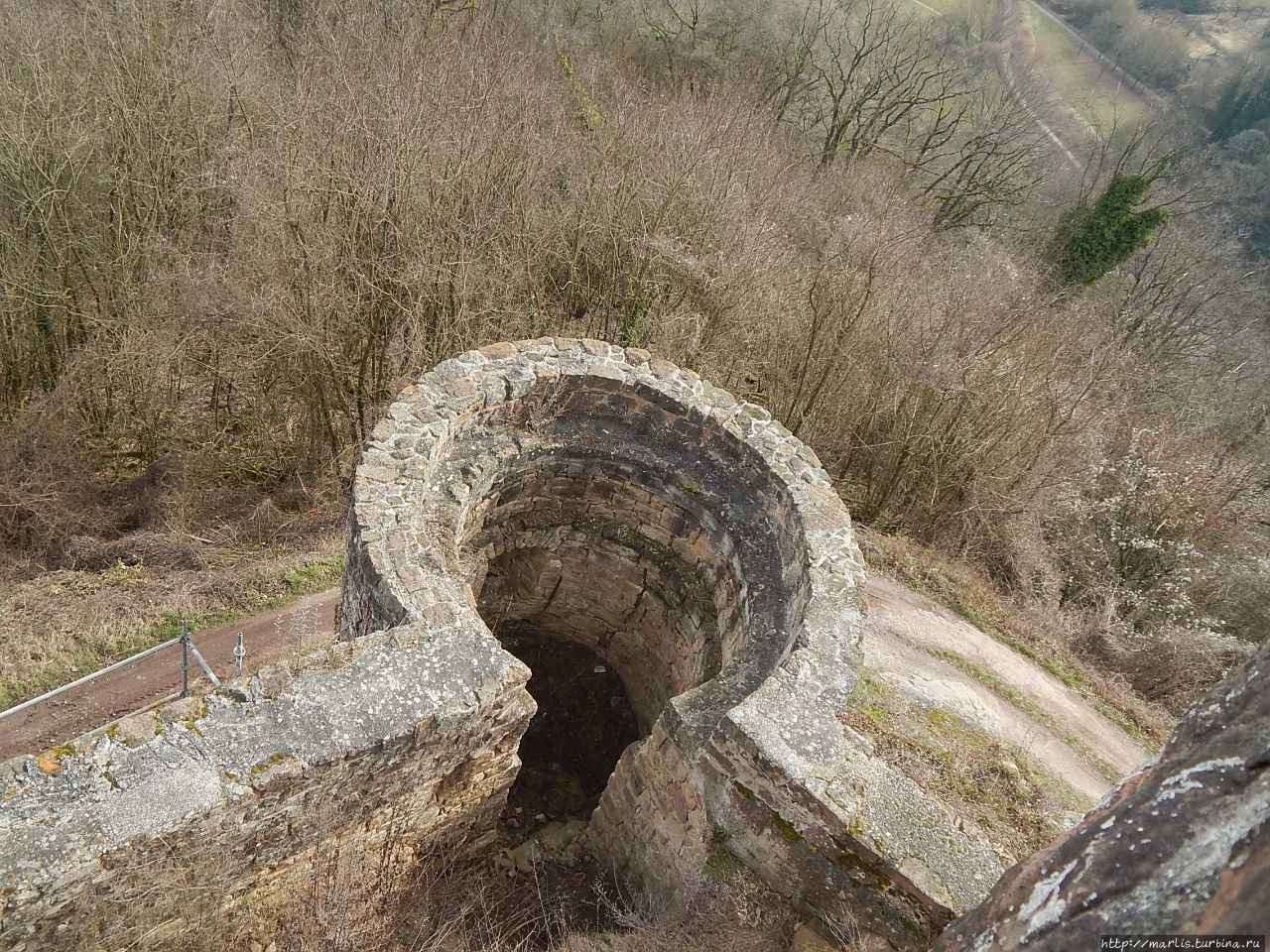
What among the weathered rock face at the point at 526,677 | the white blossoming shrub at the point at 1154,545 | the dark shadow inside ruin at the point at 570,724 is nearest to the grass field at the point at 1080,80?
the white blossoming shrub at the point at 1154,545

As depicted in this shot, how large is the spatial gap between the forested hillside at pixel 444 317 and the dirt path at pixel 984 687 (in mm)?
2094

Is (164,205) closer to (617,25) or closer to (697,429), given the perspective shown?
(697,429)

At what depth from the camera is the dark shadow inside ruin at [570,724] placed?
10125 millimetres

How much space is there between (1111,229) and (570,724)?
2199 cm

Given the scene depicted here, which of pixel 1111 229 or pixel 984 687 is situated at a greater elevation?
pixel 1111 229

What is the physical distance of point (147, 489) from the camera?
13523 mm

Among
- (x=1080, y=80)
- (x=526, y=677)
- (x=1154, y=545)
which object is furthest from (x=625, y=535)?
(x=1080, y=80)

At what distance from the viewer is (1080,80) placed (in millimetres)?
34969

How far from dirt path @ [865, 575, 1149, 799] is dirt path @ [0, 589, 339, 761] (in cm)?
875

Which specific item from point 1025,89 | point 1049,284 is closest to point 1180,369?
point 1049,284

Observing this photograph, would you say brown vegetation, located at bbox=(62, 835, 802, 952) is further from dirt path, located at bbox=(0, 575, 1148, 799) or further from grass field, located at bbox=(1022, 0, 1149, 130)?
grass field, located at bbox=(1022, 0, 1149, 130)

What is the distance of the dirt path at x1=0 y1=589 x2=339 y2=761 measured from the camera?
9398 mm

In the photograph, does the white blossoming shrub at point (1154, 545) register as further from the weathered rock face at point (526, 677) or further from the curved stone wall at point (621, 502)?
the weathered rock face at point (526, 677)

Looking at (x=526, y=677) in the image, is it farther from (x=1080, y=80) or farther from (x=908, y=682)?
(x=1080, y=80)
